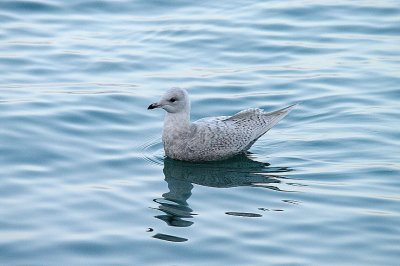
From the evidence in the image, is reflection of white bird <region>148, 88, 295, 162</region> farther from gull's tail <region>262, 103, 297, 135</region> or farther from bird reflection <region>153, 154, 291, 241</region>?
gull's tail <region>262, 103, 297, 135</region>

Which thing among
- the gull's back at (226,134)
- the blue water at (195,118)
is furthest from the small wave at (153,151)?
the gull's back at (226,134)

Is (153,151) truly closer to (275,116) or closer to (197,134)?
(197,134)

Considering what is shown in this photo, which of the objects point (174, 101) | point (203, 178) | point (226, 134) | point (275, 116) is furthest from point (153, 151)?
point (275, 116)

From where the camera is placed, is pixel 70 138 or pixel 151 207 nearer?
pixel 151 207

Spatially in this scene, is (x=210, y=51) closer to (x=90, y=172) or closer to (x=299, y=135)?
(x=299, y=135)

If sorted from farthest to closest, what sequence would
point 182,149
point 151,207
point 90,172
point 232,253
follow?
point 182,149
point 90,172
point 151,207
point 232,253

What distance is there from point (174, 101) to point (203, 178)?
1165 millimetres

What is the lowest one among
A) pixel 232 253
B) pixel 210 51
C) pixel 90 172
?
pixel 232 253

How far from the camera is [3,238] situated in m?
7.70

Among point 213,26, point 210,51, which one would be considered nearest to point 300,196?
point 210,51

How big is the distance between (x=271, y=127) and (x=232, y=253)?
147 inches

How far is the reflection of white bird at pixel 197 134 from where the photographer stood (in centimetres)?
1013

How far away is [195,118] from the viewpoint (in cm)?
1180

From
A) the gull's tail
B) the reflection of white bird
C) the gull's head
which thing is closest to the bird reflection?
the reflection of white bird
